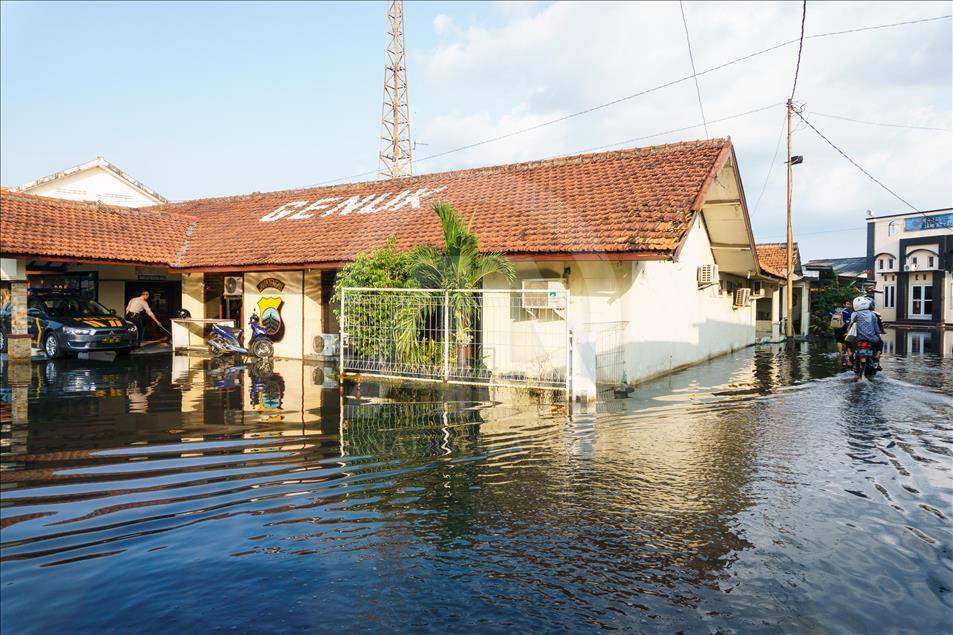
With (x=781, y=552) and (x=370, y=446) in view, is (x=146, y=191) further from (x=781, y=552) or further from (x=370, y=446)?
(x=781, y=552)

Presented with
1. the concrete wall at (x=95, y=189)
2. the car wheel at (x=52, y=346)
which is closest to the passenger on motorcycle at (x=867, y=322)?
the car wheel at (x=52, y=346)

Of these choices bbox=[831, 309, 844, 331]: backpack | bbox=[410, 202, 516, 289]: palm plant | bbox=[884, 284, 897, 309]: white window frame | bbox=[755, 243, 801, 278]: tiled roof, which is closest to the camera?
bbox=[410, 202, 516, 289]: palm plant

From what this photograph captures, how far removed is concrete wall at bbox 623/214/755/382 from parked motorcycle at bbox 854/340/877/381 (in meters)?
3.59

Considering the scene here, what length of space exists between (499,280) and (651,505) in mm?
7952

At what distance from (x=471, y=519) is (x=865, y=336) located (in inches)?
434

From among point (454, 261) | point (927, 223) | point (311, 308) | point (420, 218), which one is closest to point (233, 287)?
point (311, 308)

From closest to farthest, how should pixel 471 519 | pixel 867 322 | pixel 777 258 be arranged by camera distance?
pixel 471 519
pixel 867 322
pixel 777 258

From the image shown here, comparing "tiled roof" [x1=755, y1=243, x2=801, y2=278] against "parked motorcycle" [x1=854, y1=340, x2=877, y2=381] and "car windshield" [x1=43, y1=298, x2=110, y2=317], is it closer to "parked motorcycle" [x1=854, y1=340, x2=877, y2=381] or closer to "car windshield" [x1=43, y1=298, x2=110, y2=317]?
"parked motorcycle" [x1=854, y1=340, x2=877, y2=381]

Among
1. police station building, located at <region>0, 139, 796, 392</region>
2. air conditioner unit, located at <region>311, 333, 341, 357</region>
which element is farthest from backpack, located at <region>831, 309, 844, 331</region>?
air conditioner unit, located at <region>311, 333, 341, 357</region>

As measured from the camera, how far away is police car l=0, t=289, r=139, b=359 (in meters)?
14.8

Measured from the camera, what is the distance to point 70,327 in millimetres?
14852

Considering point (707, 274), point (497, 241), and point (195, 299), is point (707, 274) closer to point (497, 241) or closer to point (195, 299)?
point (497, 241)

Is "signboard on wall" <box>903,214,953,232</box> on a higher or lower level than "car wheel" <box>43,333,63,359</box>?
higher

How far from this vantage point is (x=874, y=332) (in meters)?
12.5
